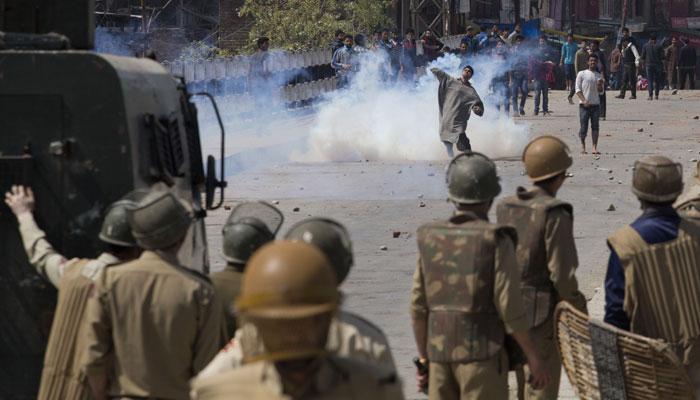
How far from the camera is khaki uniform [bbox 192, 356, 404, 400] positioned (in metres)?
3.25

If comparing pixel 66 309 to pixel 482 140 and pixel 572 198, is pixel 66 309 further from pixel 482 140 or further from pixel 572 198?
pixel 482 140

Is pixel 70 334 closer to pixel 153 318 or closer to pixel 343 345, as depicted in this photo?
pixel 153 318

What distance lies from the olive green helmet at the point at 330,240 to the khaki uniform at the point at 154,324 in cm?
88

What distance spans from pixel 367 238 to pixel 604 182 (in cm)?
609

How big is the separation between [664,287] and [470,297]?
0.76 meters

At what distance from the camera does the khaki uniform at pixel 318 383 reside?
10.7ft

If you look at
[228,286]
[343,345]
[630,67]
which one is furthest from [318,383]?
[630,67]

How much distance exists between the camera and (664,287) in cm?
631

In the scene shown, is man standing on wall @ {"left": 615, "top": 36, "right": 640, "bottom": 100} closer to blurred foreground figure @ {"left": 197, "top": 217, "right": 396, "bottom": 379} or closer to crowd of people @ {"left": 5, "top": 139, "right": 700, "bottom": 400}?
crowd of people @ {"left": 5, "top": 139, "right": 700, "bottom": 400}

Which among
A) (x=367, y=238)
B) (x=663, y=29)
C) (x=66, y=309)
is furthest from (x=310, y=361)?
(x=663, y=29)

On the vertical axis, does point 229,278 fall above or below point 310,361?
below

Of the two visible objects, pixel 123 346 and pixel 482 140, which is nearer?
pixel 123 346

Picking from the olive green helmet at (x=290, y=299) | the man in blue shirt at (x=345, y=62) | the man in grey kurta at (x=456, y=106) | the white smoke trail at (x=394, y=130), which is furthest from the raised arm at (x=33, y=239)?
the man in blue shirt at (x=345, y=62)

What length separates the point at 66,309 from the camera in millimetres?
5750
